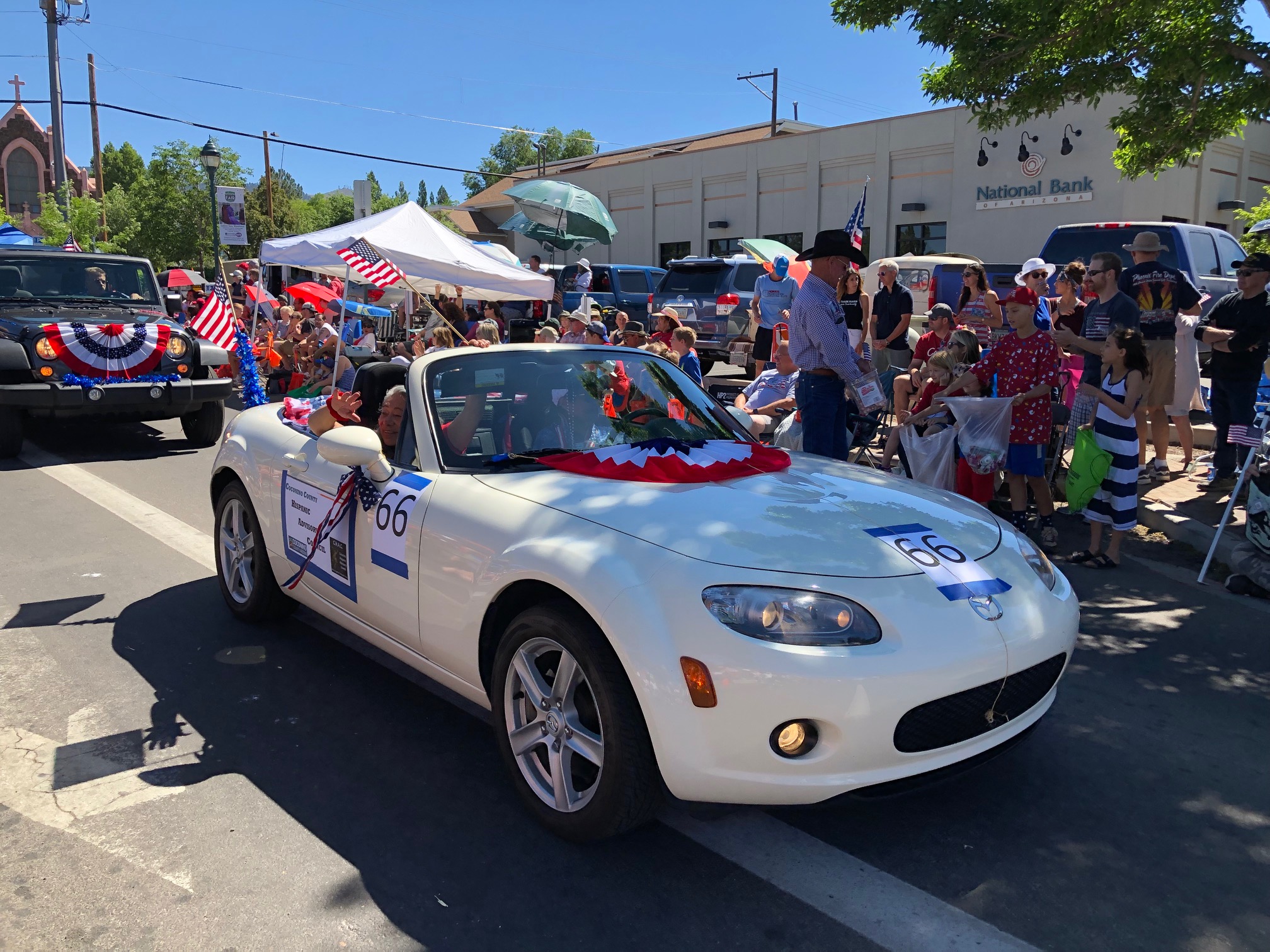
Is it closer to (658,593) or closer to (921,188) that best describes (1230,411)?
(658,593)

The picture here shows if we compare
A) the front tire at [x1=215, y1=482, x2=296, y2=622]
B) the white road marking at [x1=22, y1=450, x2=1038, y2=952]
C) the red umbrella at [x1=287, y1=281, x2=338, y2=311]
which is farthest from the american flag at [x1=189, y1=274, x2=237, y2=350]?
the white road marking at [x1=22, y1=450, x2=1038, y2=952]

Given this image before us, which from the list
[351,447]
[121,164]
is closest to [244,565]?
[351,447]

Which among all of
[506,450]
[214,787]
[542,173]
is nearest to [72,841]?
[214,787]

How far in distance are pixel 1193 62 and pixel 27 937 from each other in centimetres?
867

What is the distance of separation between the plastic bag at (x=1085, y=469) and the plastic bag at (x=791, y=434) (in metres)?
1.99

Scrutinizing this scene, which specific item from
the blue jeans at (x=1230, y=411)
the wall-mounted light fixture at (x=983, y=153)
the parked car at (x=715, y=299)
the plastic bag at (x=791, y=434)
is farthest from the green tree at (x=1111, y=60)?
the wall-mounted light fixture at (x=983, y=153)

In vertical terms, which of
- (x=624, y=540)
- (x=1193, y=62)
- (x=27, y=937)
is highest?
(x=1193, y=62)

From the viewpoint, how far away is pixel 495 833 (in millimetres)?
3178

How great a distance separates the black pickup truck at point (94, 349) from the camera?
32.6 feet

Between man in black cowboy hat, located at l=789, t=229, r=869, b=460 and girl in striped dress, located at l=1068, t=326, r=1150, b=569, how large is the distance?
5.15 feet

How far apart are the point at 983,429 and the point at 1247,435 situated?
160 cm

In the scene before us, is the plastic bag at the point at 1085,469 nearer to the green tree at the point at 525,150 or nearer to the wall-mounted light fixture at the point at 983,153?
the wall-mounted light fixture at the point at 983,153

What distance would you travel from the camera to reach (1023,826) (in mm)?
3182

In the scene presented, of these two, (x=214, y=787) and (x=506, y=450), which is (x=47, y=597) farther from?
(x=506, y=450)
